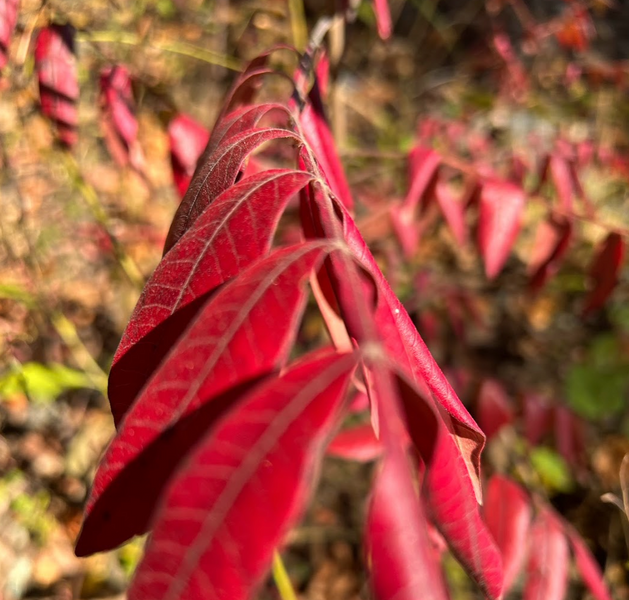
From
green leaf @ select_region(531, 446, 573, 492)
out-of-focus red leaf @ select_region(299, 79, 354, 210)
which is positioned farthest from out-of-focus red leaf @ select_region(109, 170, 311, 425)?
green leaf @ select_region(531, 446, 573, 492)

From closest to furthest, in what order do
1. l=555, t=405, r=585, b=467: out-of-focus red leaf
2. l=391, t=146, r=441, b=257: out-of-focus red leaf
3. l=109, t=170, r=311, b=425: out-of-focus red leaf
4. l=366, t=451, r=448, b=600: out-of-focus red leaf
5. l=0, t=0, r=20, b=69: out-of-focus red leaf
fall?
l=366, t=451, r=448, b=600: out-of-focus red leaf, l=109, t=170, r=311, b=425: out-of-focus red leaf, l=0, t=0, r=20, b=69: out-of-focus red leaf, l=391, t=146, r=441, b=257: out-of-focus red leaf, l=555, t=405, r=585, b=467: out-of-focus red leaf

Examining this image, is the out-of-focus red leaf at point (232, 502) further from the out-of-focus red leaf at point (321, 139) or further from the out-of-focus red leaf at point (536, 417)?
the out-of-focus red leaf at point (536, 417)

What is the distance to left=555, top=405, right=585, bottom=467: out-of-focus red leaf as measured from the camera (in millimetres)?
1447

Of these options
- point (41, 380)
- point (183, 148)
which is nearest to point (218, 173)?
point (183, 148)

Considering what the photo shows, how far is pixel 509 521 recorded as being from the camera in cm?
92

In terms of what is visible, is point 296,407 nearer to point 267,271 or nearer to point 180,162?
point 267,271

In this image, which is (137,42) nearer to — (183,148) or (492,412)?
(183,148)

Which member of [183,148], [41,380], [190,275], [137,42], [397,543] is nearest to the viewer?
[397,543]

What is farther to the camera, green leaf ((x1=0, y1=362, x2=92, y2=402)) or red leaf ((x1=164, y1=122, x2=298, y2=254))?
green leaf ((x1=0, y1=362, x2=92, y2=402))

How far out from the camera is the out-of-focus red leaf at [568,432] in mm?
1447

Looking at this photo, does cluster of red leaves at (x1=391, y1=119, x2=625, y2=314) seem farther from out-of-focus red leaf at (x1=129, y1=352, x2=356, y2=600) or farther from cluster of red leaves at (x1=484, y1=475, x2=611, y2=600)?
out-of-focus red leaf at (x1=129, y1=352, x2=356, y2=600)

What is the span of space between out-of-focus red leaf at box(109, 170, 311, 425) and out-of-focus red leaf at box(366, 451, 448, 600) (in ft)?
0.56

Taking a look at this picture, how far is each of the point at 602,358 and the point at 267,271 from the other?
2.79 m

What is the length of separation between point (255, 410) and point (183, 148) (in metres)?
0.76
